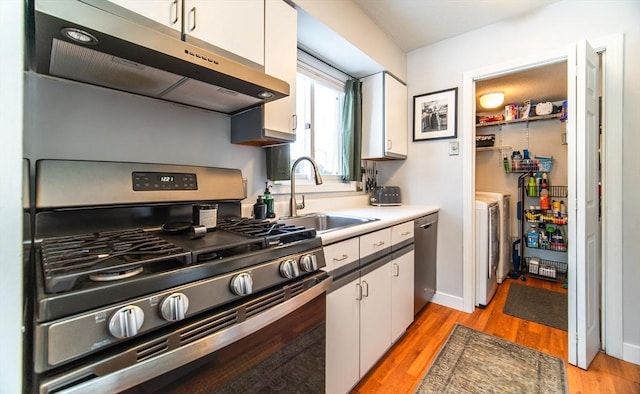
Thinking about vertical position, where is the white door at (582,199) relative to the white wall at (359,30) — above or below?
below

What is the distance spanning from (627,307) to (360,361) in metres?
1.82

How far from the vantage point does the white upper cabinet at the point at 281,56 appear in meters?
1.31

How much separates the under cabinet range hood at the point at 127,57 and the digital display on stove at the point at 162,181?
0.35 m

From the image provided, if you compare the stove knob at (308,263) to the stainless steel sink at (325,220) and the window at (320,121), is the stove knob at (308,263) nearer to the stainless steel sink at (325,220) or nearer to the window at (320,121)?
the stainless steel sink at (325,220)

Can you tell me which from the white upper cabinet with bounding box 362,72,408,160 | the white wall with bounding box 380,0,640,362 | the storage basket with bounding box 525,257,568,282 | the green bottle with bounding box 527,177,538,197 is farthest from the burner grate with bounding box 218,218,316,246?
the green bottle with bounding box 527,177,538,197

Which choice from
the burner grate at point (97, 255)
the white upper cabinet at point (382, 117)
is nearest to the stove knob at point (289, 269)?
the burner grate at point (97, 255)

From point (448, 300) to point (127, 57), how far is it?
2.79 m

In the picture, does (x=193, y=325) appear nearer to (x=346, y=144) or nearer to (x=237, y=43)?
(x=237, y=43)

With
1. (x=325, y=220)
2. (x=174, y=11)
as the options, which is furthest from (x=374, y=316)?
(x=174, y=11)

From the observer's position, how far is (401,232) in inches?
71.7

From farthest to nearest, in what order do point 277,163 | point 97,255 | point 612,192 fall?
point 612,192
point 277,163
point 97,255

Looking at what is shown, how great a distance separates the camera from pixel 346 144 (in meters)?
2.40

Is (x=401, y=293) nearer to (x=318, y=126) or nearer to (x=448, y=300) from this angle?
(x=448, y=300)

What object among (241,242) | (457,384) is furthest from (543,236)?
(241,242)
